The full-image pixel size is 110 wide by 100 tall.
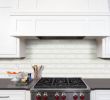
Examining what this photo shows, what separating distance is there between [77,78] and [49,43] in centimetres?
64

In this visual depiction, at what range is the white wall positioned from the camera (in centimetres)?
314

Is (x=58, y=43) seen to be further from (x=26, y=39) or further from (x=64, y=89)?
(x=64, y=89)

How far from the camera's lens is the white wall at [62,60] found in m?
3.14

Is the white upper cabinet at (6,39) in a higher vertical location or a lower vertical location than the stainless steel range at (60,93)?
higher
